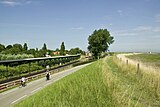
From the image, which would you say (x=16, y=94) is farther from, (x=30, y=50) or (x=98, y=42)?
(x=30, y=50)

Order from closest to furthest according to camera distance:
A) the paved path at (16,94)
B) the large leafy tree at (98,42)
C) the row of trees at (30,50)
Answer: the paved path at (16,94)
the large leafy tree at (98,42)
the row of trees at (30,50)

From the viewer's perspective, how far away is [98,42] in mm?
101812

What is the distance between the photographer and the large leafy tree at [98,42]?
102 m

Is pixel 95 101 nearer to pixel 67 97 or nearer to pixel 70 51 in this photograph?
pixel 67 97

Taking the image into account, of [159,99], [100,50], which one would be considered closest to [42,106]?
[159,99]

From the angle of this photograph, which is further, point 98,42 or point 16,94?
point 98,42

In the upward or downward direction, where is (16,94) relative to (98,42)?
downward

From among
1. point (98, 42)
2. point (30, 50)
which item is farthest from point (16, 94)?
point (30, 50)

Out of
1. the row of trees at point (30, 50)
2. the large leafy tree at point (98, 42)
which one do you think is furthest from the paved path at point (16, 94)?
the row of trees at point (30, 50)

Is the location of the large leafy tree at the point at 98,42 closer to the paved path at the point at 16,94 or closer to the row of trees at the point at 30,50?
the row of trees at the point at 30,50

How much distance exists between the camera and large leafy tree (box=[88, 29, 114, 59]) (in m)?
102

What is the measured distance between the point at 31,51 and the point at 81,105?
12191 cm

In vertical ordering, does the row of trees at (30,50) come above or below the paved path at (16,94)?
above

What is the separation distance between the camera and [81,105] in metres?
7.62
